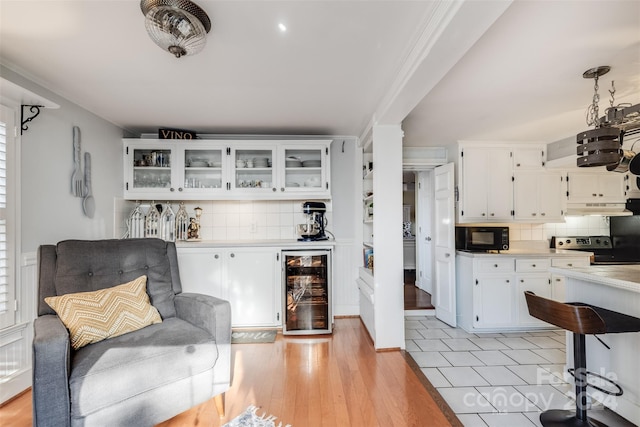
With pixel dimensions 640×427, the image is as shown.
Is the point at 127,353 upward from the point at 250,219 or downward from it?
downward

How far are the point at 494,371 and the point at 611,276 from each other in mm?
1121

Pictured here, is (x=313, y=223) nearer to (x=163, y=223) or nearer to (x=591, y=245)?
(x=163, y=223)

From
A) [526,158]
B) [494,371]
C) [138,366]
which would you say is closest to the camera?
[138,366]

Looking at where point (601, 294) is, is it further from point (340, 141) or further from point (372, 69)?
point (340, 141)

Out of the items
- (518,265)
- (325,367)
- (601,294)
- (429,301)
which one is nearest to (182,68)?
(325,367)

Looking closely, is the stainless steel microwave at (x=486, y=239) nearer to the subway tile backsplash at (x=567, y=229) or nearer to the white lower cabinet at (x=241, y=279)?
the subway tile backsplash at (x=567, y=229)

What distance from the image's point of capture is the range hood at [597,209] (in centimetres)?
358

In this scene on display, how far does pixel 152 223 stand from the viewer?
3334 millimetres

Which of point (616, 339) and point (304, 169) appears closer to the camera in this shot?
point (616, 339)

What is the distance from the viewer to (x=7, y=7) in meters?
1.43

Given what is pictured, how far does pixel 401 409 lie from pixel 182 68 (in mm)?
2662

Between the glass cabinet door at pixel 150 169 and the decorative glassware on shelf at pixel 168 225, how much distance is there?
0.92 feet

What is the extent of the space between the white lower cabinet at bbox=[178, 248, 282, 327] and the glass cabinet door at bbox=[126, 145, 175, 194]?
2.60 ft

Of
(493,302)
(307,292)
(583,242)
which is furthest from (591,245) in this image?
(307,292)
